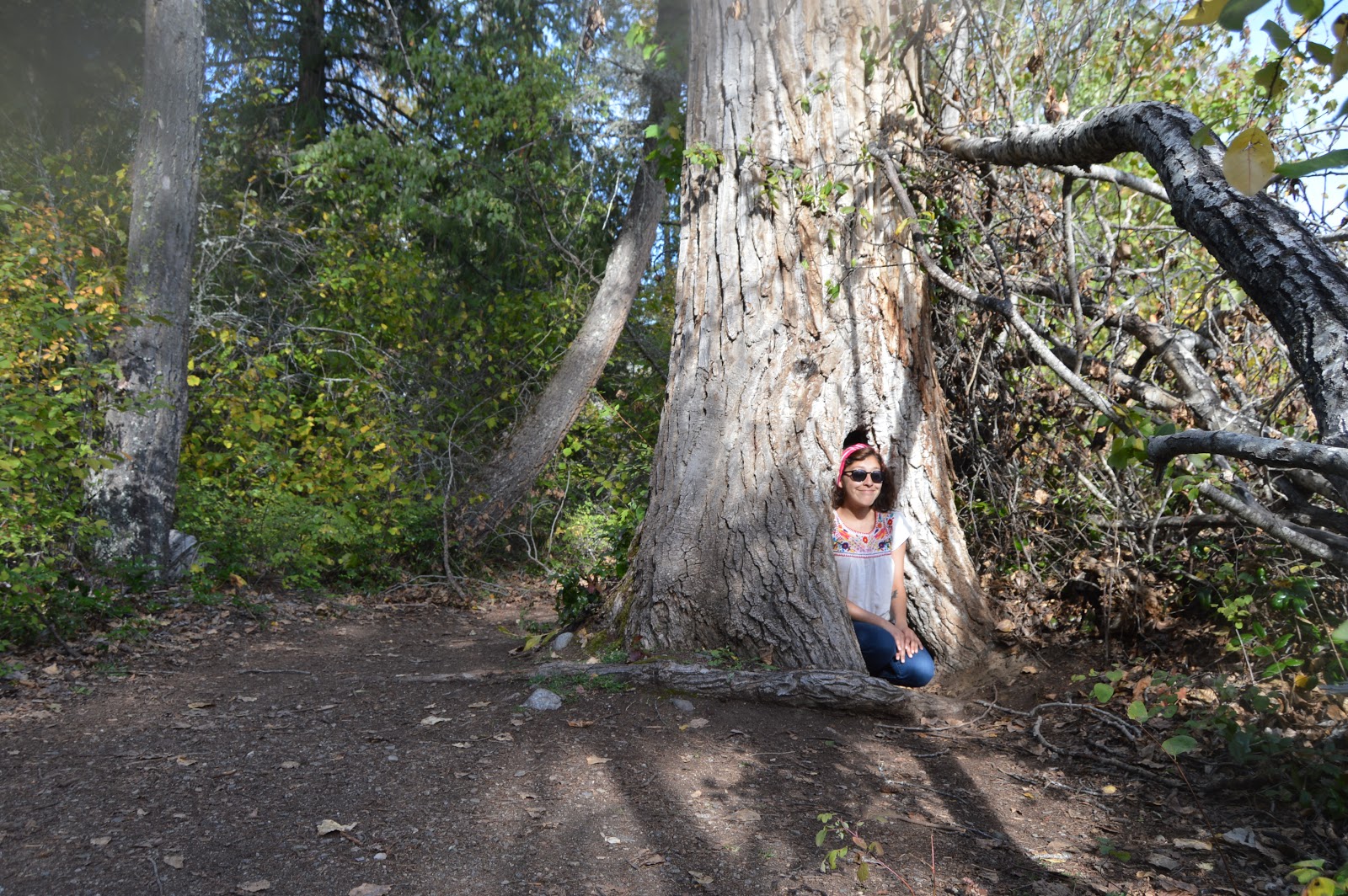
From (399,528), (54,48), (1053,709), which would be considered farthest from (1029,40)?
(54,48)

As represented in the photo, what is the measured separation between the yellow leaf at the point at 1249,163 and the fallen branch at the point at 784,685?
10.1 ft

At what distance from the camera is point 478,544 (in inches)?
389

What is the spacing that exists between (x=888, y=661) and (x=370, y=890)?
304 centimetres

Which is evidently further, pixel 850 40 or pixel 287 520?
pixel 287 520

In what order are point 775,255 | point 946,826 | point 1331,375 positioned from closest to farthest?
point 1331,375, point 946,826, point 775,255

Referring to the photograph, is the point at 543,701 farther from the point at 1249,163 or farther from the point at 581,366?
the point at 581,366

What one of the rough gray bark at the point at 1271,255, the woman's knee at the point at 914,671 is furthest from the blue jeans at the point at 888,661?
the rough gray bark at the point at 1271,255

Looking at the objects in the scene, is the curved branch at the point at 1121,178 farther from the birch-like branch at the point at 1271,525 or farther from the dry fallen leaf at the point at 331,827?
the dry fallen leaf at the point at 331,827

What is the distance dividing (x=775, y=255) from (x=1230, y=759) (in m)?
3.11

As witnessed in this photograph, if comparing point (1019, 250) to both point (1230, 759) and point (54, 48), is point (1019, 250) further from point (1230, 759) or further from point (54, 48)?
point (54, 48)

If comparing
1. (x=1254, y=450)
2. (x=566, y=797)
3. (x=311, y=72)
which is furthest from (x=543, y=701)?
(x=311, y=72)

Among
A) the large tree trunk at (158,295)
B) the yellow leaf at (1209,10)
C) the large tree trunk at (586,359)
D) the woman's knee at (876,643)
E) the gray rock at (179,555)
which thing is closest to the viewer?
the yellow leaf at (1209,10)

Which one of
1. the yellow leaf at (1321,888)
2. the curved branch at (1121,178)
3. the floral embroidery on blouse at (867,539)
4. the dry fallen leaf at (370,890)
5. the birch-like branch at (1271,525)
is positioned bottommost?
the dry fallen leaf at (370,890)

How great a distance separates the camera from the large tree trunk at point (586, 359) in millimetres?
10031
